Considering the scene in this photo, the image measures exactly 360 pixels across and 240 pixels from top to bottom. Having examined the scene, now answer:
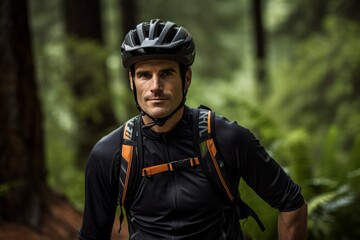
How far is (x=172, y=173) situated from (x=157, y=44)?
846mm

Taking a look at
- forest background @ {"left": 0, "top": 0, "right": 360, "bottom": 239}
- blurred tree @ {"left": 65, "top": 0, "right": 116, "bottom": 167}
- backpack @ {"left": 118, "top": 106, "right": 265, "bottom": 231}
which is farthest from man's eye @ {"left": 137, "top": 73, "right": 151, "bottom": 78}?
blurred tree @ {"left": 65, "top": 0, "right": 116, "bottom": 167}

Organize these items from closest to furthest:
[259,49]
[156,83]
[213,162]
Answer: [213,162] → [156,83] → [259,49]

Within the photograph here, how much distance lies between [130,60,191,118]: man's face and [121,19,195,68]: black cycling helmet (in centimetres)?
5

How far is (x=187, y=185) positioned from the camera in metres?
3.15

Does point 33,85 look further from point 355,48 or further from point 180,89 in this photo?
point 355,48

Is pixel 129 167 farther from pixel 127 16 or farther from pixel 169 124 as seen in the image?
pixel 127 16

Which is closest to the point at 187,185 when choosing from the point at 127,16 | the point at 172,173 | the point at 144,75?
the point at 172,173

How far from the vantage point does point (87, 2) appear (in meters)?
12.5

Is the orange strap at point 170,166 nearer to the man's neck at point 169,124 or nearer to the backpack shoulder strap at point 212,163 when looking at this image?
the backpack shoulder strap at point 212,163

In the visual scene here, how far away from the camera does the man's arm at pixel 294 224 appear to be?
10.4ft

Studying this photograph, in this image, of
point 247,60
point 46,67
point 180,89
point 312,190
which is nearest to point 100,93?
point 46,67

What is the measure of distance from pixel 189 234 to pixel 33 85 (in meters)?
3.82

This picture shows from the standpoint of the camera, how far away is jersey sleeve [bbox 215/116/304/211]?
3111mm

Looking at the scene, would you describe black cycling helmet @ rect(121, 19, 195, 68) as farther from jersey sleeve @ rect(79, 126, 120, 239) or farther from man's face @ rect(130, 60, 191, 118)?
jersey sleeve @ rect(79, 126, 120, 239)
